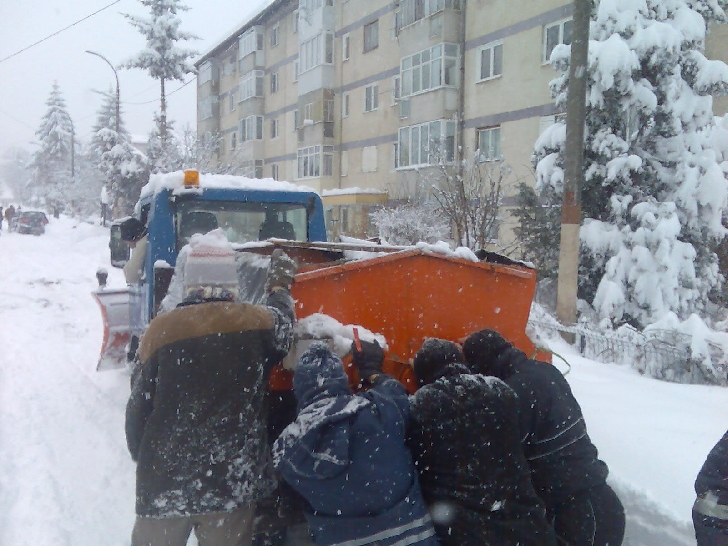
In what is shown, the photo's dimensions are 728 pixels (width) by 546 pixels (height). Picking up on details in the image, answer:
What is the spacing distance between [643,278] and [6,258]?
19.4 metres

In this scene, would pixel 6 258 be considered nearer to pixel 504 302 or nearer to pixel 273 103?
pixel 273 103

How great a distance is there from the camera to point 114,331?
5.93 meters

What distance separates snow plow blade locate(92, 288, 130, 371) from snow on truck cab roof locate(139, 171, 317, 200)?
1.43 meters

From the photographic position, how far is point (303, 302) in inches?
122

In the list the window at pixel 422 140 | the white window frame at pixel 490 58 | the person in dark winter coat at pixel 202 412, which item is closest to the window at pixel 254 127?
the window at pixel 422 140

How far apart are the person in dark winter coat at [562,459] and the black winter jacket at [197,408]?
1207 mm

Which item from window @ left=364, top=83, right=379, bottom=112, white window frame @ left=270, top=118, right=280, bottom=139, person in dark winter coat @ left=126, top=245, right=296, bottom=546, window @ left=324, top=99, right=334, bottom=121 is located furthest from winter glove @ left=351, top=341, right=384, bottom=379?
white window frame @ left=270, top=118, right=280, bottom=139

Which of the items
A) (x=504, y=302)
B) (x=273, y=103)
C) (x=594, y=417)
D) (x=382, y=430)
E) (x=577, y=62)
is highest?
(x=273, y=103)

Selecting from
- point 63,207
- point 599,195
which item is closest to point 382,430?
point 599,195

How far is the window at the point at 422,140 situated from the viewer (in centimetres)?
1944

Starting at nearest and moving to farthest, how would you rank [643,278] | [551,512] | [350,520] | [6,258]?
[350,520] < [551,512] < [643,278] < [6,258]

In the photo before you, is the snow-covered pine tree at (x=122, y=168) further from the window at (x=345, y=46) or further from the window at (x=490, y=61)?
the window at (x=490, y=61)

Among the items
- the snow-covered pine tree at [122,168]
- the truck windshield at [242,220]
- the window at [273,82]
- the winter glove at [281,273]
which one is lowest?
the winter glove at [281,273]

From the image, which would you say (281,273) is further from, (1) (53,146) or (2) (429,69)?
(1) (53,146)
